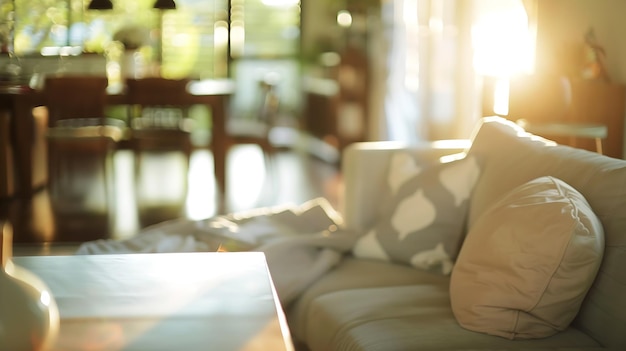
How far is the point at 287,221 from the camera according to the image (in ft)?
11.9

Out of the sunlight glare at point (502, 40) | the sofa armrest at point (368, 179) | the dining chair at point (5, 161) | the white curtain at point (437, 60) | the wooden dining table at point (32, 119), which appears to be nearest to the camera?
the sofa armrest at point (368, 179)

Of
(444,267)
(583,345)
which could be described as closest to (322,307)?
(444,267)

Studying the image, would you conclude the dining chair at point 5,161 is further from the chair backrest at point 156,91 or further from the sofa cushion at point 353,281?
the sofa cushion at point 353,281

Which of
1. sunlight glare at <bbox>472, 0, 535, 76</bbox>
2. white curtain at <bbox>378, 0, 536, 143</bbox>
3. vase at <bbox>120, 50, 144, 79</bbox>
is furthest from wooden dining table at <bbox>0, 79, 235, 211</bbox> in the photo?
sunlight glare at <bbox>472, 0, 535, 76</bbox>

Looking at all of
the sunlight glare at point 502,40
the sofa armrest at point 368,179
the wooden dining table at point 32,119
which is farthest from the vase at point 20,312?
the wooden dining table at point 32,119

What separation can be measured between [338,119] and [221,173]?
156cm

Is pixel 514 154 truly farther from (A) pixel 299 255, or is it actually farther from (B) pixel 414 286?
(A) pixel 299 255

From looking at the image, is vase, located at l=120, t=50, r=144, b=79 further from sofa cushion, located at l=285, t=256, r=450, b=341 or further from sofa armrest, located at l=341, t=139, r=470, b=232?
sofa cushion, located at l=285, t=256, r=450, b=341

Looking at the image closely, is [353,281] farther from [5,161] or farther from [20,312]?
[5,161]

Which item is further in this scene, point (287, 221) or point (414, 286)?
point (287, 221)

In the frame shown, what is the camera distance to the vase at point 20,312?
1294 millimetres

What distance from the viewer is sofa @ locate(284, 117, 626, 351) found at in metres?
2.06

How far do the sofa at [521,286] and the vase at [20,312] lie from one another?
99 cm

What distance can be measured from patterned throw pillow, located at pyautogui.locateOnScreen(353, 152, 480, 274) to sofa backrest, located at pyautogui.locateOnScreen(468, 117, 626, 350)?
0.05 meters
